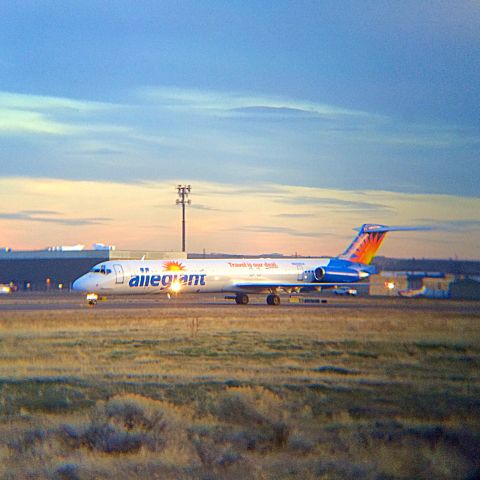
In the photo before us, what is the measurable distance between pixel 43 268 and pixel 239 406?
306 feet

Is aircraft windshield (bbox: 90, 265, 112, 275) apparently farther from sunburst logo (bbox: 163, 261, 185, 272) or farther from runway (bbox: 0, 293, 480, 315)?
sunburst logo (bbox: 163, 261, 185, 272)

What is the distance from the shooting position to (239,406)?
14055 millimetres

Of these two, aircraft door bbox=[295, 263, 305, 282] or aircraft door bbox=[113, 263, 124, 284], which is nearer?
aircraft door bbox=[113, 263, 124, 284]

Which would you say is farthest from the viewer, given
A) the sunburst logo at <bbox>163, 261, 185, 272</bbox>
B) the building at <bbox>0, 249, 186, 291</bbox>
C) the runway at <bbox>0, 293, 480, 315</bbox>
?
the building at <bbox>0, 249, 186, 291</bbox>

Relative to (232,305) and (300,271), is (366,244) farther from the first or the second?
(232,305)

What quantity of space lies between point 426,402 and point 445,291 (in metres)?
63.6

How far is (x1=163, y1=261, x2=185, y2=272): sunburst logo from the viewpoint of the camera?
53912 mm

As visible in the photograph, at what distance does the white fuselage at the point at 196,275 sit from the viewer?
5216 centimetres

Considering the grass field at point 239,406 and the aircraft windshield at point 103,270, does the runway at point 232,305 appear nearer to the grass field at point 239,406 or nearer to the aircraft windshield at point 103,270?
the aircraft windshield at point 103,270

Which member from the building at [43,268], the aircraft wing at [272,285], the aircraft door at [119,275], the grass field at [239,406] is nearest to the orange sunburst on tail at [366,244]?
the aircraft wing at [272,285]

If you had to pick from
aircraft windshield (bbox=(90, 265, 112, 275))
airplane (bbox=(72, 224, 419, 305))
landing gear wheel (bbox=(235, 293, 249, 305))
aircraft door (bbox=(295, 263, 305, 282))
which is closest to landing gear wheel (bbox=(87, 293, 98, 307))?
airplane (bbox=(72, 224, 419, 305))

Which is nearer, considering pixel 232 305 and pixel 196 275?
pixel 196 275

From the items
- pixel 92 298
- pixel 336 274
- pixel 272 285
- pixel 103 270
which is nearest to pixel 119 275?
pixel 103 270

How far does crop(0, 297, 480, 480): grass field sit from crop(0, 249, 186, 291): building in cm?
7298
